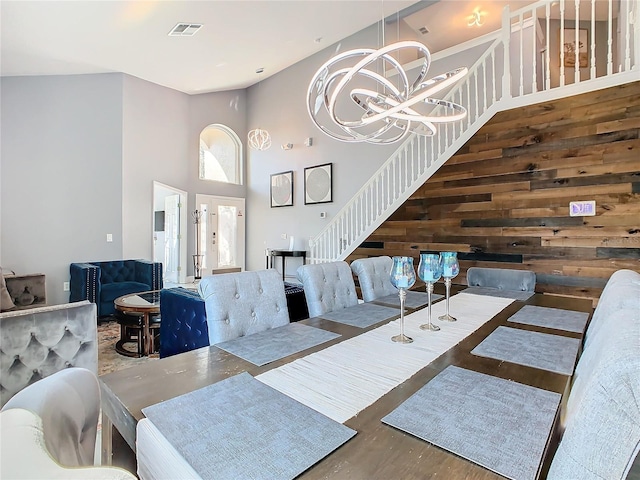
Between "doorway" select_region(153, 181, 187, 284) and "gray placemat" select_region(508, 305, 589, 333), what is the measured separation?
6.25 metres

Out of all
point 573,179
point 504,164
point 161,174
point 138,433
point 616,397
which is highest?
point 161,174

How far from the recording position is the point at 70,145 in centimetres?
504

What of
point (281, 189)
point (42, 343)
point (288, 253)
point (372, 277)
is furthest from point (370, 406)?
point (281, 189)

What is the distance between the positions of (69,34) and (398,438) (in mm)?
5392

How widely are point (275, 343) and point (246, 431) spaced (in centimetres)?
57

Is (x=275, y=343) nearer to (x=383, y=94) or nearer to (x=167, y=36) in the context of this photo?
(x=383, y=94)

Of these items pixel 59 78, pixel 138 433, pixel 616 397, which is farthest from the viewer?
pixel 59 78

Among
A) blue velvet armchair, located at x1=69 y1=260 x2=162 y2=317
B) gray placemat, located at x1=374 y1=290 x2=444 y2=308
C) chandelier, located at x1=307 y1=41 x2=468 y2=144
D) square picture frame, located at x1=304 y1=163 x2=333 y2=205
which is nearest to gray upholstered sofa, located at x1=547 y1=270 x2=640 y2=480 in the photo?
gray placemat, located at x1=374 y1=290 x2=444 y2=308

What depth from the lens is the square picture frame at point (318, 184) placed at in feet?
20.9

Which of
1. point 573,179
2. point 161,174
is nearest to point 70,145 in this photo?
point 161,174

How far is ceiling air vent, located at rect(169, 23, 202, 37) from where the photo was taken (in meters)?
4.28

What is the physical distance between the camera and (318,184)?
6586mm

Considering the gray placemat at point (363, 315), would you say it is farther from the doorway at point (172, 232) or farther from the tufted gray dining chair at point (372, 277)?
the doorway at point (172, 232)

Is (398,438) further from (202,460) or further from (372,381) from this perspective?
(202,460)
